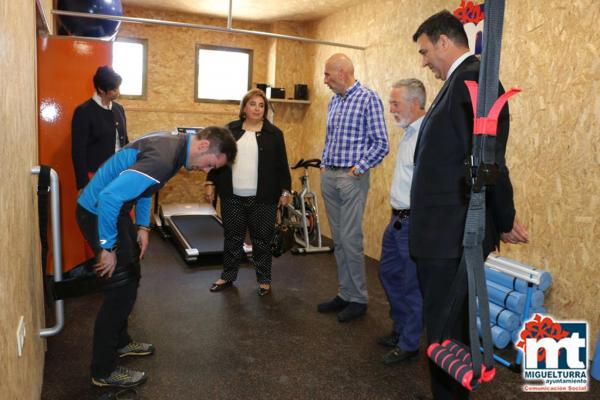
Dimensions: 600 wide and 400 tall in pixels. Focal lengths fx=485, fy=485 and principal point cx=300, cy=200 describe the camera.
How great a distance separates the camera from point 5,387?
1.34 metres

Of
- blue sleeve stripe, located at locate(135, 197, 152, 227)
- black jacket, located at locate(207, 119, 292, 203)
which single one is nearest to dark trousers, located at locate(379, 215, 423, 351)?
black jacket, located at locate(207, 119, 292, 203)

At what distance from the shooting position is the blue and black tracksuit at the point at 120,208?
191cm

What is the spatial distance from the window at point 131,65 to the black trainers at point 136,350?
13.6ft

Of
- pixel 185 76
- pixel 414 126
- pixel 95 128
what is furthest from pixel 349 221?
pixel 185 76

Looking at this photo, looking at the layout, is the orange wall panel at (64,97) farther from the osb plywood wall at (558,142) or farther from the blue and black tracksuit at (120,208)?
the osb plywood wall at (558,142)

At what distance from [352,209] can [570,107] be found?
1415mm

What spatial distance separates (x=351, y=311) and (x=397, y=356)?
0.61 m

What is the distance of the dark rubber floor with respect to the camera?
233cm

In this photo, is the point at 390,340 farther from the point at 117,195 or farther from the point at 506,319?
the point at 117,195

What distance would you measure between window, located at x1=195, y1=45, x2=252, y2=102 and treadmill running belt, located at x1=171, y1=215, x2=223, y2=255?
5.63 ft

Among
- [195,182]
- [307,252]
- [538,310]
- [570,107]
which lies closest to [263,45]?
[195,182]

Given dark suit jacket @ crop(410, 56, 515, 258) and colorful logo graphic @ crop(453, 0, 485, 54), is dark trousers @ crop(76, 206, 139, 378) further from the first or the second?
colorful logo graphic @ crop(453, 0, 485, 54)

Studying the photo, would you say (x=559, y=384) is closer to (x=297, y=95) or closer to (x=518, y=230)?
(x=518, y=230)

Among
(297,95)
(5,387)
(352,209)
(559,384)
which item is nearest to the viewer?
(5,387)
